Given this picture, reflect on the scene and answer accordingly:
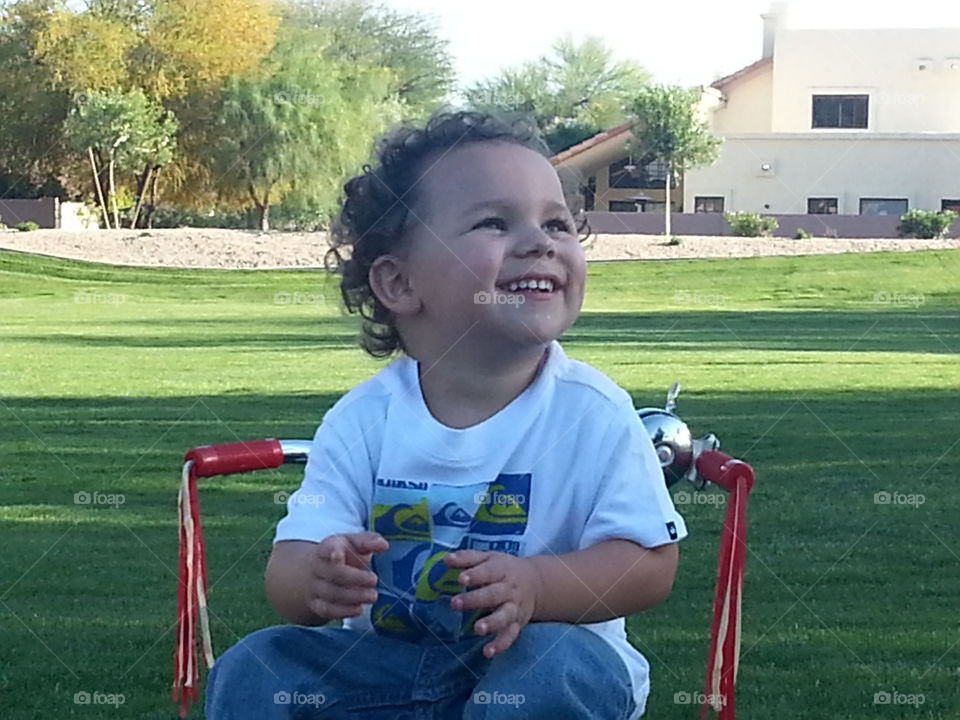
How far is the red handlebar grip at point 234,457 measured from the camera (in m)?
3.53

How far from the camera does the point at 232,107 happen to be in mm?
54000

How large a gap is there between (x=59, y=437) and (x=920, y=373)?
1019cm

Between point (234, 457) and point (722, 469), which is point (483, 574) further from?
point (234, 457)

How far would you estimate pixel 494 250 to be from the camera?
10.3 ft

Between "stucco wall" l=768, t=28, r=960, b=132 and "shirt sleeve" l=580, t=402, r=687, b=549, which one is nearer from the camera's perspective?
"shirt sleeve" l=580, t=402, r=687, b=549

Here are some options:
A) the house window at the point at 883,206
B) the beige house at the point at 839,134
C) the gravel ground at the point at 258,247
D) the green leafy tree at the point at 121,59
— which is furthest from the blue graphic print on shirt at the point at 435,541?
the house window at the point at 883,206

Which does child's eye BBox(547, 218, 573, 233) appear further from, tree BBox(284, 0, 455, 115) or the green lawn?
tree BBox(284, 0, 455, 115)

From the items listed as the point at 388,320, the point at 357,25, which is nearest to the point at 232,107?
the point at 357,25

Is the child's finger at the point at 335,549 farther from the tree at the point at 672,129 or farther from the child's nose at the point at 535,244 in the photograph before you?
the tree at the point at 672,129

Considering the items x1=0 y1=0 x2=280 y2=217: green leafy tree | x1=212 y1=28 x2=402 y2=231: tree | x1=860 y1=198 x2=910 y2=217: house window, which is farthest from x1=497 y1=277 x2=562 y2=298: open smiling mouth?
x1=860 y1=198 x2=910 y2=217: house window

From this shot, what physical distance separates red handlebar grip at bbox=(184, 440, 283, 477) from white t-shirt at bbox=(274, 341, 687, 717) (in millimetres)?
406

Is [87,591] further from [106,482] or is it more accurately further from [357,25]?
[357,25]

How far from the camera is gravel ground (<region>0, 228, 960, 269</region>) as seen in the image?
151ft

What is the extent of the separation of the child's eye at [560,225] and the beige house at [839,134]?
2095 inches
